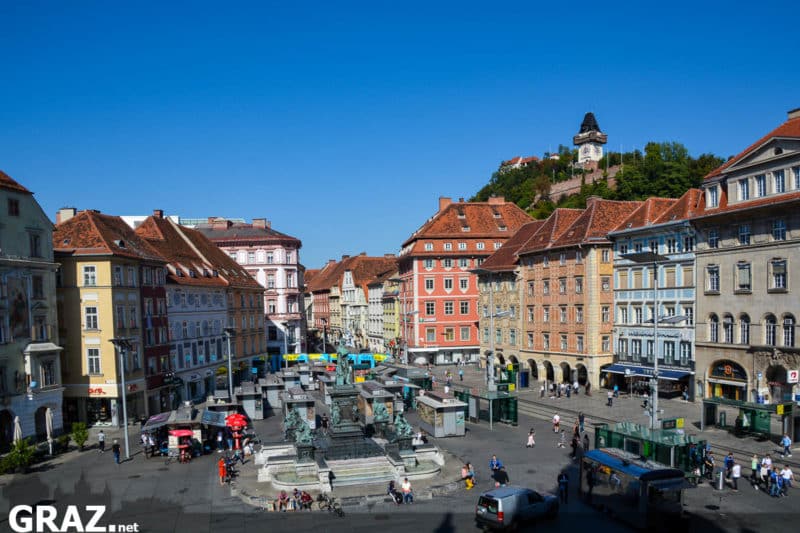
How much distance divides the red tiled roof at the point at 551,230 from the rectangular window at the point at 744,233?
1992 cm

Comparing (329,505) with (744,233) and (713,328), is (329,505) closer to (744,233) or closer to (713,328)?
(713,328)

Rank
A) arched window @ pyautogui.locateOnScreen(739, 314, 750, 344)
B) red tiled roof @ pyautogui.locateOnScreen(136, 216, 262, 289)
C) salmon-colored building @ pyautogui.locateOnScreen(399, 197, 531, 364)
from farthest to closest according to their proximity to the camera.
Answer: salmon-colored building @ pyautogui.locateOnScreen(399, 197, 531, 364) → red tiled roof @ pyautogui.locateOnScreen(136, 216, 262, 289) → arched window @ pyautogui.locateOnScreen(739, 314, 750, 344)

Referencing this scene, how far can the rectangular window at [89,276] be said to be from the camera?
46875mm

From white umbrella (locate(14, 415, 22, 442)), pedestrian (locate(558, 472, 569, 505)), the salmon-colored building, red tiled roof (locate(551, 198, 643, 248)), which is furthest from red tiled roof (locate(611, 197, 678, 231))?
white umbrella (locate(14, 415, 22, 442))

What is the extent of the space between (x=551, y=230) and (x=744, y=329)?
925 inches

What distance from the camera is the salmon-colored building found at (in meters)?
79.7

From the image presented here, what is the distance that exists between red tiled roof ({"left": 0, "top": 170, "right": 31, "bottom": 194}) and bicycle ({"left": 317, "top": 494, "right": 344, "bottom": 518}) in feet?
92.2

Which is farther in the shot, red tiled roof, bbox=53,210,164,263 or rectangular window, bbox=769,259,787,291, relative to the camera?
red tiled roof, bbox=53,210,164,263

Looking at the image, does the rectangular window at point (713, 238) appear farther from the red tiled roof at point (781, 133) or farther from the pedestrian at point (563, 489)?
the pedestrian at point (563, 489)

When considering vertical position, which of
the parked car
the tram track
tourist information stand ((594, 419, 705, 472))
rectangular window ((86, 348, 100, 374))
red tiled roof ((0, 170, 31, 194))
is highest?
red tiled roof ((0, 170, 31, 194))

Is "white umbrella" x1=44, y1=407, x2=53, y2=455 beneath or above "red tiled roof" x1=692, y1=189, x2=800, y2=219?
beneath

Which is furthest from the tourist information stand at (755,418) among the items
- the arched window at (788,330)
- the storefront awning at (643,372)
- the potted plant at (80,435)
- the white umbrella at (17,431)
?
the white umbrella at (17,431)

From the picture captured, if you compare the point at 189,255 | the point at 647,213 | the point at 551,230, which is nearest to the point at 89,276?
the point at 189,255

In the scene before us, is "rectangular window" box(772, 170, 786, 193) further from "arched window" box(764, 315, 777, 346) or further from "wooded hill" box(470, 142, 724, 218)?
"wooded hill" box(470, 142, 724, 218)
